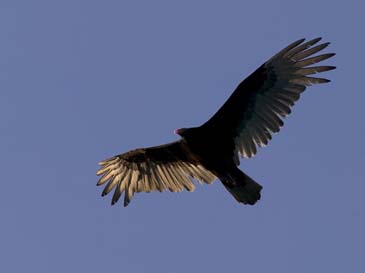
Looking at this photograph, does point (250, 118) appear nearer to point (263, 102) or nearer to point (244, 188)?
point (263, 102)

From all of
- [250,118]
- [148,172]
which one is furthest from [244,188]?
[148,172]

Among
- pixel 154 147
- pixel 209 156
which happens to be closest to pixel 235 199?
pixel 209 156

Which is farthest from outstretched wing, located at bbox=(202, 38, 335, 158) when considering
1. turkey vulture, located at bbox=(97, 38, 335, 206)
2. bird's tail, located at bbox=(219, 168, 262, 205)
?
bird's tail, located at bbox=(219, 168, 262, 205)

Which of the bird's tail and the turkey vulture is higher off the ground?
the turkey vulture

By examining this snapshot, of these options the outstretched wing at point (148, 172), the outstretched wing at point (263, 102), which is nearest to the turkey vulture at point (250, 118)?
the outstretched wing at point (263, 102)

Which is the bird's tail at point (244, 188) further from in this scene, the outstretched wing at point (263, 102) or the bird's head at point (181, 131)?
the bird's head at point (181, 131)

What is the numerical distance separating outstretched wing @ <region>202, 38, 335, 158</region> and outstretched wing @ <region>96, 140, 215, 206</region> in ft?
3.24

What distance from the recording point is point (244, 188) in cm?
1352

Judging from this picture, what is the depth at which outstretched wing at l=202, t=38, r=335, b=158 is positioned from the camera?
13477 mm

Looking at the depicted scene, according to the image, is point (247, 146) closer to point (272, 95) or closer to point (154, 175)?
point (272, 95)

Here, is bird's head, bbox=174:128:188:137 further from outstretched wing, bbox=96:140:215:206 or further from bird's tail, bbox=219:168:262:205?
outstretched wing, bbox=96:140:215:206

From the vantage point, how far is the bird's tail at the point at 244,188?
44.2ft

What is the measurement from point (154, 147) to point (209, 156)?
3.59ft

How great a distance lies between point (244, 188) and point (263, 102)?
1151 millimetres
